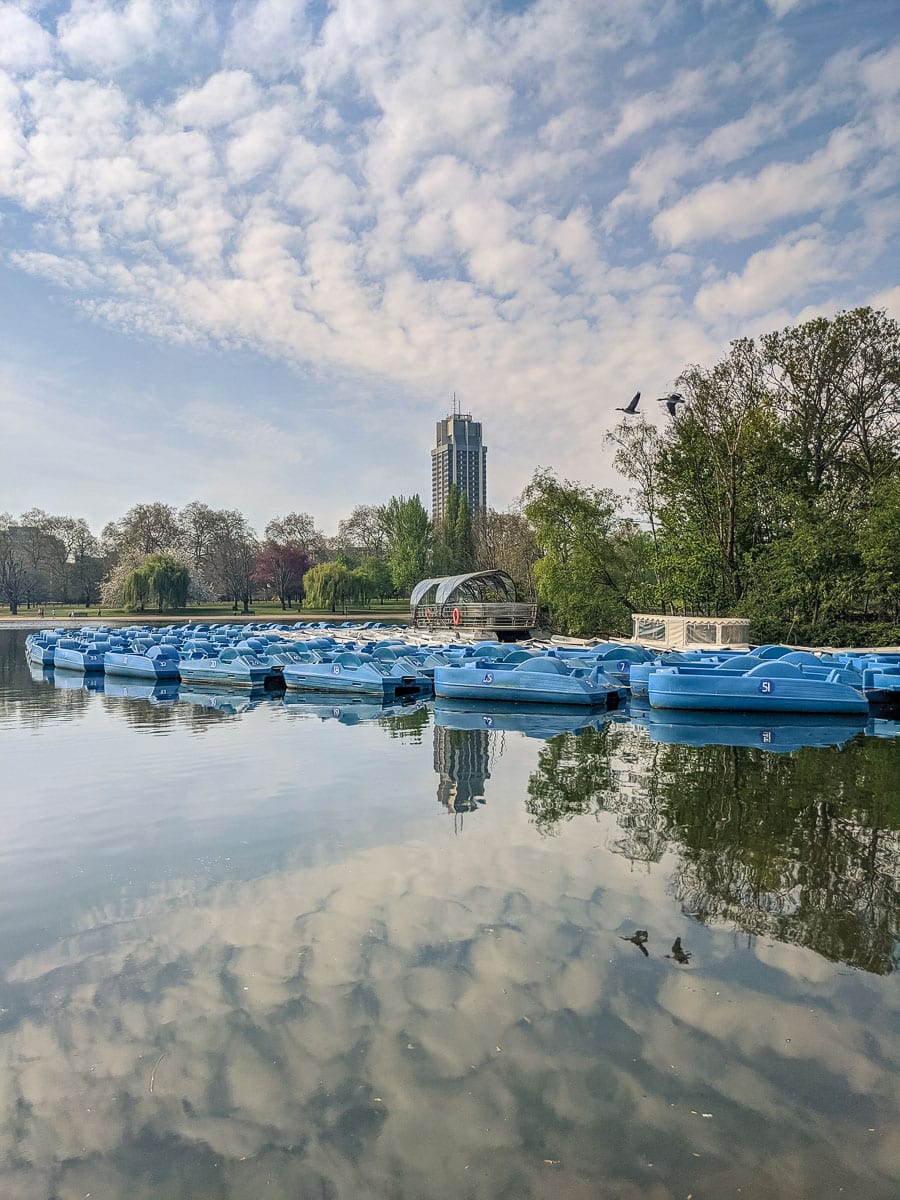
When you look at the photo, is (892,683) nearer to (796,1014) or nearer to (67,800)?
(796,1014)

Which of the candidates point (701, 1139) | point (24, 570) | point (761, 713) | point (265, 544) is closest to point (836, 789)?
point (761, 713)

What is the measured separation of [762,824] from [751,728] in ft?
26.0

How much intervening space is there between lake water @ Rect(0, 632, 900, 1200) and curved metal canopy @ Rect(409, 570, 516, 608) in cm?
3882

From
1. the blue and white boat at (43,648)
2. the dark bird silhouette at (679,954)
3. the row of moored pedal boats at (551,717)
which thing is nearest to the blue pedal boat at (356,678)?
the row of moored pedal boats at (551,717)

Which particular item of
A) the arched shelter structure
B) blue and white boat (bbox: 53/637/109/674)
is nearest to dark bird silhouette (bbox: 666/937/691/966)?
blue and white boat (bbox: 53/637/109/674)

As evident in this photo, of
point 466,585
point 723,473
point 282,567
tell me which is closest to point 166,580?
point 282,567

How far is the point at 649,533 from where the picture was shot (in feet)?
145

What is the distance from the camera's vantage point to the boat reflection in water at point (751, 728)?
15.9 metres

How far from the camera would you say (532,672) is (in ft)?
70.0

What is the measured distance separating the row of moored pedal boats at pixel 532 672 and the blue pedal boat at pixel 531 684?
0.10ft

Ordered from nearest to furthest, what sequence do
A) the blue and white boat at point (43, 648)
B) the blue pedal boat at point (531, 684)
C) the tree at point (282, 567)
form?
the blue pedal boat at point (531, 684) < the blue and white boat at point (43, 648) < the tree at point (282, 567)

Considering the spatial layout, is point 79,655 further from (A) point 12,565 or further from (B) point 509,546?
(A) point 12,565

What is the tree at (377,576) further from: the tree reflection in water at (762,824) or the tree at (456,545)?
the tree reflection in water at (762,824)

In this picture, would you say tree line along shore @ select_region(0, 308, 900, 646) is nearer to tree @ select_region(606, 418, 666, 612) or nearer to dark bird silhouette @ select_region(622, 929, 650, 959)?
tree @ select_region(606, 418, 666, 612)
